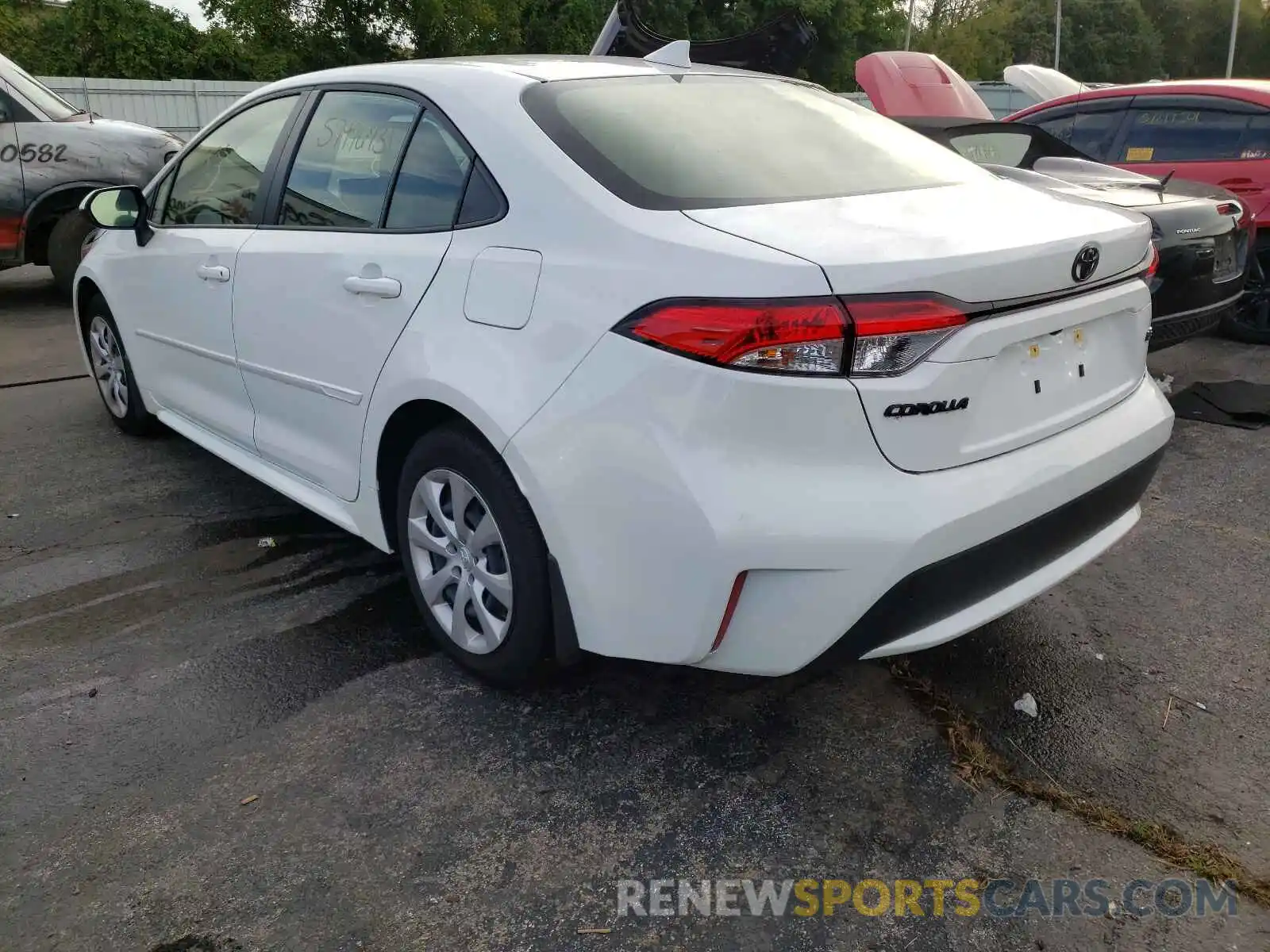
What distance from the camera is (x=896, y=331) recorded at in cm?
205

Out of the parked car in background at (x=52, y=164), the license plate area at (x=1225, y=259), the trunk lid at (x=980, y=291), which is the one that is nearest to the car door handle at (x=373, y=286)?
the trunk lid at (x=980, y=291)

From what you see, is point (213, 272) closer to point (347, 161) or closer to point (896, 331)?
point (347, 161)

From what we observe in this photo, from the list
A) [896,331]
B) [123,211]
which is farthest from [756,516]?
[123,211]

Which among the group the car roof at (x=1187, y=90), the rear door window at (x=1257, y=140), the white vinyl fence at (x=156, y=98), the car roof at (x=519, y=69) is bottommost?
the rear door window at (x=1257, y=140)

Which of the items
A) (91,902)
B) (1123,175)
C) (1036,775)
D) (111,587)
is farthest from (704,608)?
(1123,175)

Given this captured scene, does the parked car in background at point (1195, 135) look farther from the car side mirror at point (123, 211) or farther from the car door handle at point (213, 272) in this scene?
the car side mirror at point (123, 211)

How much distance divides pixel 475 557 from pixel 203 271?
1.75 metres

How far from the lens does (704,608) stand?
2.15m

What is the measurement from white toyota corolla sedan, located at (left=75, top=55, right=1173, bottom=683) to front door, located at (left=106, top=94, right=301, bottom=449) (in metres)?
0.28

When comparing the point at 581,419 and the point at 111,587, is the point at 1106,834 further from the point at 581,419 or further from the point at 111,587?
the point at 111,587

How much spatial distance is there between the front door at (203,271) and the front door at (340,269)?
0.17m

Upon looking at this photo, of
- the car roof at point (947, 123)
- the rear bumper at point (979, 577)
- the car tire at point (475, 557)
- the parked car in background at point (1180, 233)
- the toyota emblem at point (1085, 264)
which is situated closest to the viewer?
the rear bumper at point (979, 577)

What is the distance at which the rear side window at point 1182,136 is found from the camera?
241 inches

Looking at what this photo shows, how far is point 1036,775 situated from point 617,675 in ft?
3.66
